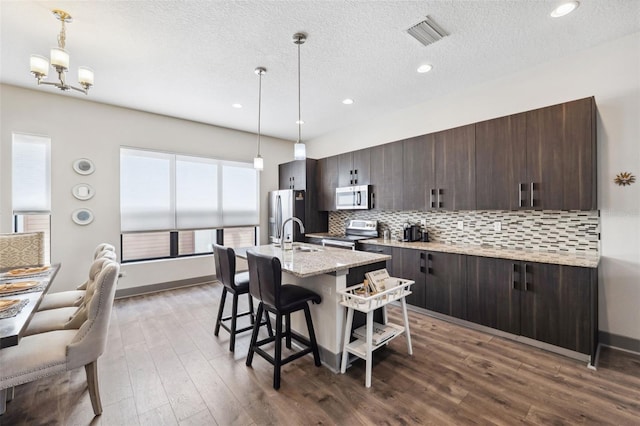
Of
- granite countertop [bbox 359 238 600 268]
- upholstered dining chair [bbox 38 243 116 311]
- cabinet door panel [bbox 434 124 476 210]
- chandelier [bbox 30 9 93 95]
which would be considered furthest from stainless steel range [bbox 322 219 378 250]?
chandelier [bbox 30 9 93 95]

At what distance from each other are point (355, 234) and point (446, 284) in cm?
195

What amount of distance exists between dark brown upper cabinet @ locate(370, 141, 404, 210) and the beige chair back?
11.3 ft

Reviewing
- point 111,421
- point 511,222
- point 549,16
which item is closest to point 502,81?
point 549,16

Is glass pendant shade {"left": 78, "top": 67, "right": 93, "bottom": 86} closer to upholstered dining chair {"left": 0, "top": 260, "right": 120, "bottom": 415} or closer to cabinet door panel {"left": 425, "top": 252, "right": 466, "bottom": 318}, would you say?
upholstered dining chair {"left": 0, "top": 260, "right": 120, "bottom": 415}

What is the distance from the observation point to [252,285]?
93.1 inches

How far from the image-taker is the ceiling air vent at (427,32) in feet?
7.86

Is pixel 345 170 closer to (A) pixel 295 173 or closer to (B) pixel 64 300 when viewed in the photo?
(A) pixel 295 173

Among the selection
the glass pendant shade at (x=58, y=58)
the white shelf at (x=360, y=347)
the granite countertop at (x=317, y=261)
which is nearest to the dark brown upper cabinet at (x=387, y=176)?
the granite countertop at (x=317, y=261)

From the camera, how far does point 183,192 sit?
191 inches

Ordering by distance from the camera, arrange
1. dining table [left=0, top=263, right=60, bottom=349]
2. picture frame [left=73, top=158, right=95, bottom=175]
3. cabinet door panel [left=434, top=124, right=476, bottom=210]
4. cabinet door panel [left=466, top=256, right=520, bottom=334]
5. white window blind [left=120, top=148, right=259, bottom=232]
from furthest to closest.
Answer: white window blind [left=120, top=148, right=259, bottom=232], picture frame [left=73, top=158, right=95, bottom=175], cabinet door panel [left=434, top=124, right=476, bottom=210], cabinet door panel [left=466, top=256, right=520, bottom=334], dining table [left=0, top=263, right=60, bottom=349]

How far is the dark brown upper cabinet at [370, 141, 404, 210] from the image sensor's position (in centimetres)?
410

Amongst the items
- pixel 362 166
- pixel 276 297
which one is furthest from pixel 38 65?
pixel 362 166

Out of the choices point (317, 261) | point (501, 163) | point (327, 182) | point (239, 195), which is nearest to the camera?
point (317, 261)

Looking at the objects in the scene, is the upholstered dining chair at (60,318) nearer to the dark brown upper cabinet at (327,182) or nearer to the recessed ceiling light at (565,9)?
the dark brown upper cabinet at (327,182)
